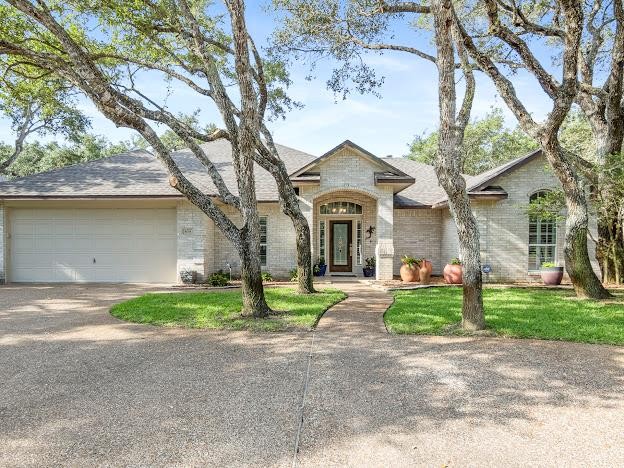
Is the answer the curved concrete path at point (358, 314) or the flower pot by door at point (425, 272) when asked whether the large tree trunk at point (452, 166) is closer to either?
the curved concrete path at point (358, 314)

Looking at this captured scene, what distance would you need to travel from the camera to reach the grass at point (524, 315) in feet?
22.3

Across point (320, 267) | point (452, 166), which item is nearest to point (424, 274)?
point (320, 267)

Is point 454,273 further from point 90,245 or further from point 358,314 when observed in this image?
point 90,245

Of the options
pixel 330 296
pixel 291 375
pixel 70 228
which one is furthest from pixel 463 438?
pixel 70 228

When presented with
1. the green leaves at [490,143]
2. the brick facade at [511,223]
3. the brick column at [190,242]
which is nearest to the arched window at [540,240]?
the brick facade at [511,223]

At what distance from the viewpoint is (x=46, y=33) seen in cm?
1016

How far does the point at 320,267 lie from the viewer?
1578cm

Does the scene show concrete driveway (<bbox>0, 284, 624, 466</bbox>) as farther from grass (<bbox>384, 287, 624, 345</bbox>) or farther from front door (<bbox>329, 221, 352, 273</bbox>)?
front door (<bbox>329, 221, 352, 273</bbox>)

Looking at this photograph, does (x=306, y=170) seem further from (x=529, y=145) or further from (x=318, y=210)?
(x=529, y=145)

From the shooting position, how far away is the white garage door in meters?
14.6

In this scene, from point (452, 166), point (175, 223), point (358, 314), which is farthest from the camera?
→ point (175, 223)

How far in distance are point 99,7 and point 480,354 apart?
11131 mm

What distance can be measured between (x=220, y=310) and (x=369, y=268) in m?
8.47

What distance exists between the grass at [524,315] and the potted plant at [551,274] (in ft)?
6.97
